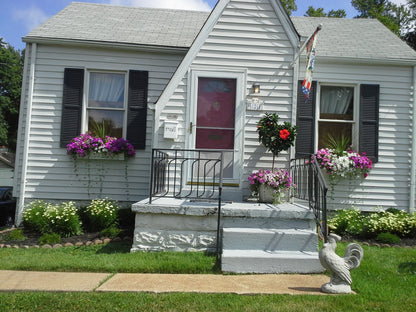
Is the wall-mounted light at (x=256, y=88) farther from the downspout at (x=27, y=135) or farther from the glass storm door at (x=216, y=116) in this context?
the downspout at (x=27, y=135)

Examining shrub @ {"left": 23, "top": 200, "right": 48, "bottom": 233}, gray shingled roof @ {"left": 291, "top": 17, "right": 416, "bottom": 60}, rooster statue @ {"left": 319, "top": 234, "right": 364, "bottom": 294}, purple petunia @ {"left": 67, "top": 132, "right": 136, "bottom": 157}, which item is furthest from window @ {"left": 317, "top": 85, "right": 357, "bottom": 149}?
shrub @ {"left": 23, "top": 200, "right": 48, "bottom": 233}

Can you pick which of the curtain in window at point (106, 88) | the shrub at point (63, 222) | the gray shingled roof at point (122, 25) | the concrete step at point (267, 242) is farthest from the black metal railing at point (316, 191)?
the curtain in window at point (106, 88)

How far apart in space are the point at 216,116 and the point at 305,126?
196 centimetres

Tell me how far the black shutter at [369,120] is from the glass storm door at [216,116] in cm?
278

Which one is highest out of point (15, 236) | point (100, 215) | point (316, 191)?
point (316, 191)

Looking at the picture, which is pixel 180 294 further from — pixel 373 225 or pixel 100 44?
pixel 100 44

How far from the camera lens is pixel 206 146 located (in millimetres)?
5859

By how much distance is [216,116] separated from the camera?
591 centimetres

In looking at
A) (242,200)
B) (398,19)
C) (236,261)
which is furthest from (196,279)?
(398,19)

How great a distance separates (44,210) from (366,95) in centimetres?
658

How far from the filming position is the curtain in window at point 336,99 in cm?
700

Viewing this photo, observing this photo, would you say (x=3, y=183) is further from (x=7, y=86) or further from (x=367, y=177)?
(x=367, y=177)

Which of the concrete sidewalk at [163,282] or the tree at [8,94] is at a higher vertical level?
the tree at [8,94]

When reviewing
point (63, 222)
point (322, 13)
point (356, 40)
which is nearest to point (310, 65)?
point (356, 40)
